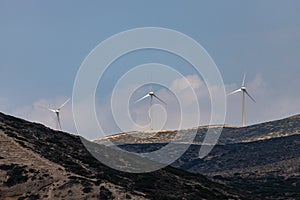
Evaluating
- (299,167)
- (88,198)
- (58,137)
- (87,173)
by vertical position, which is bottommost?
(88,198)

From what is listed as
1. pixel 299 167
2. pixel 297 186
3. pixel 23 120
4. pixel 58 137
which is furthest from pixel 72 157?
pixel 299 167

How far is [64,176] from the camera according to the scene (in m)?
78.4

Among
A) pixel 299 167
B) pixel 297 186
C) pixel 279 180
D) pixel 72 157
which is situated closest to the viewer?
pixel 72 157

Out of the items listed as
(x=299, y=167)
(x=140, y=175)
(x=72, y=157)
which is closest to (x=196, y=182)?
(x=140, y=175)

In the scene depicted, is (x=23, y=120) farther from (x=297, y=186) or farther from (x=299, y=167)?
(x=299, y=167)

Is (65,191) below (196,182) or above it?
below

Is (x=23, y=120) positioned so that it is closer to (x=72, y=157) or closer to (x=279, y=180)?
(x=72, y=157)

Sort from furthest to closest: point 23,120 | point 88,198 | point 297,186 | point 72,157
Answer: point 297,186 → point 23,120 → point 72,157 → point 88,198

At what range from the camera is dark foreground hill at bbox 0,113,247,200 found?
75.4 m

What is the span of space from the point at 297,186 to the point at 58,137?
70409 millimetres

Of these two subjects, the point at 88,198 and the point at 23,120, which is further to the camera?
the point at 23,120

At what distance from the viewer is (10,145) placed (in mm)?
89125

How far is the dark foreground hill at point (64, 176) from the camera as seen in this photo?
7544 cm

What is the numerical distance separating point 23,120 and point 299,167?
312ft
